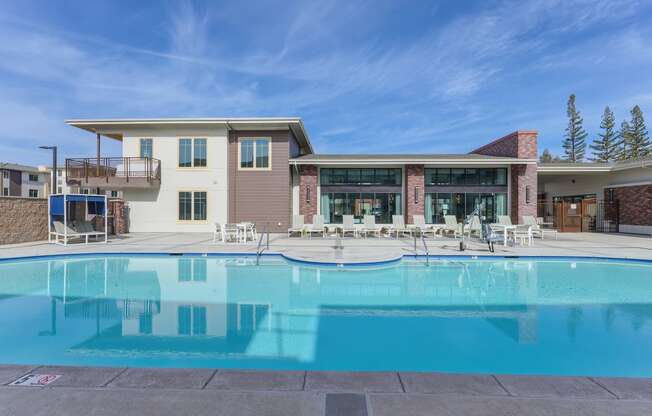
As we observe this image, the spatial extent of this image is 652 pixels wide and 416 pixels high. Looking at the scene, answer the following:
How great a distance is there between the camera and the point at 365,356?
4.09 m

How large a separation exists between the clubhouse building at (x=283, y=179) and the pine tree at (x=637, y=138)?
98.1ft

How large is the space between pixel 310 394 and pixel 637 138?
53556 millimetres

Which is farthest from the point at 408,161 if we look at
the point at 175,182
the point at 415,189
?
the point at 175,182

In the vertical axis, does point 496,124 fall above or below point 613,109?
below

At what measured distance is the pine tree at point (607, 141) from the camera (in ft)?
137

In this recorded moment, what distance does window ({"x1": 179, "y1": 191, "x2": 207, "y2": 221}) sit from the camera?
58.5ft

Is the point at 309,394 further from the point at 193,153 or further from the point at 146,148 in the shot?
the point at 146,148

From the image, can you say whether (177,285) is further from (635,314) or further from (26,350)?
(635,314)

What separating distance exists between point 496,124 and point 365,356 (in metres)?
28.5

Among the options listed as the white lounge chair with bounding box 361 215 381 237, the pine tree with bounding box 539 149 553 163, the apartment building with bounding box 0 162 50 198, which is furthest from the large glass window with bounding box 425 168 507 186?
the pine tree with bounding box 539 149 553 163

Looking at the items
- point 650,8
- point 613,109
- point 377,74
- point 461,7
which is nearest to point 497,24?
point 461,7

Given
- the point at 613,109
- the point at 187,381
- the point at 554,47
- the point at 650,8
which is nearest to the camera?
the point at 187,381

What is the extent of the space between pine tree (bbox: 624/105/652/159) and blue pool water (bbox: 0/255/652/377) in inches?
1665

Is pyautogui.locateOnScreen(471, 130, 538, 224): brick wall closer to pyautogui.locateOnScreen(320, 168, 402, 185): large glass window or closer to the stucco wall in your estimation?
pyautogui.locateOnScreen(320, 168, 402, 185): large glass window
